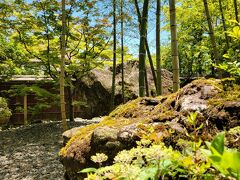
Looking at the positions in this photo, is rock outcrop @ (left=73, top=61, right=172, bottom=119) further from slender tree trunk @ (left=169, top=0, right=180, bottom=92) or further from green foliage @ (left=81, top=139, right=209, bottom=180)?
green foliage @ (left=81, top=139, right=209, bottom=180)

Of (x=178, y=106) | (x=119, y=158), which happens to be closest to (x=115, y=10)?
(x=178, y=106)

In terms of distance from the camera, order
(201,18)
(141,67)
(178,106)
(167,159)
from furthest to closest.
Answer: (201,18) < (141,67) < (178,106) < (167,159)

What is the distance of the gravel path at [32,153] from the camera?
5.22m

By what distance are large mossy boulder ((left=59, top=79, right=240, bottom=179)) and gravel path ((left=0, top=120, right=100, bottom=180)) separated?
2830mm

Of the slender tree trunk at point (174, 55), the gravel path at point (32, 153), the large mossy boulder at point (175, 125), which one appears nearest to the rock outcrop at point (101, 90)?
the gravel path at point (32, 153)

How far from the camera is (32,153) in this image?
21.3ft

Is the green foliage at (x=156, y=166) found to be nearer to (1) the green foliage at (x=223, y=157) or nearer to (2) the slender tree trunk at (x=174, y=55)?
(1) the green foliage at (x=223, y=157)

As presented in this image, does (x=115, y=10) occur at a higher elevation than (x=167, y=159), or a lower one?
higher

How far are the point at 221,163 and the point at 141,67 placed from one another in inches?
199

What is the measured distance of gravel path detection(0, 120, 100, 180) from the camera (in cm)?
522

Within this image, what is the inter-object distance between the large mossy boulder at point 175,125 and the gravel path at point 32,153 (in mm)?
2830

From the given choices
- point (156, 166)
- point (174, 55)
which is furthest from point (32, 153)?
point (156, 166)

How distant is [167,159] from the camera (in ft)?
2.59

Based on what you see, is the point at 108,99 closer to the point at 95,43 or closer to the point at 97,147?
the point at 95,43
